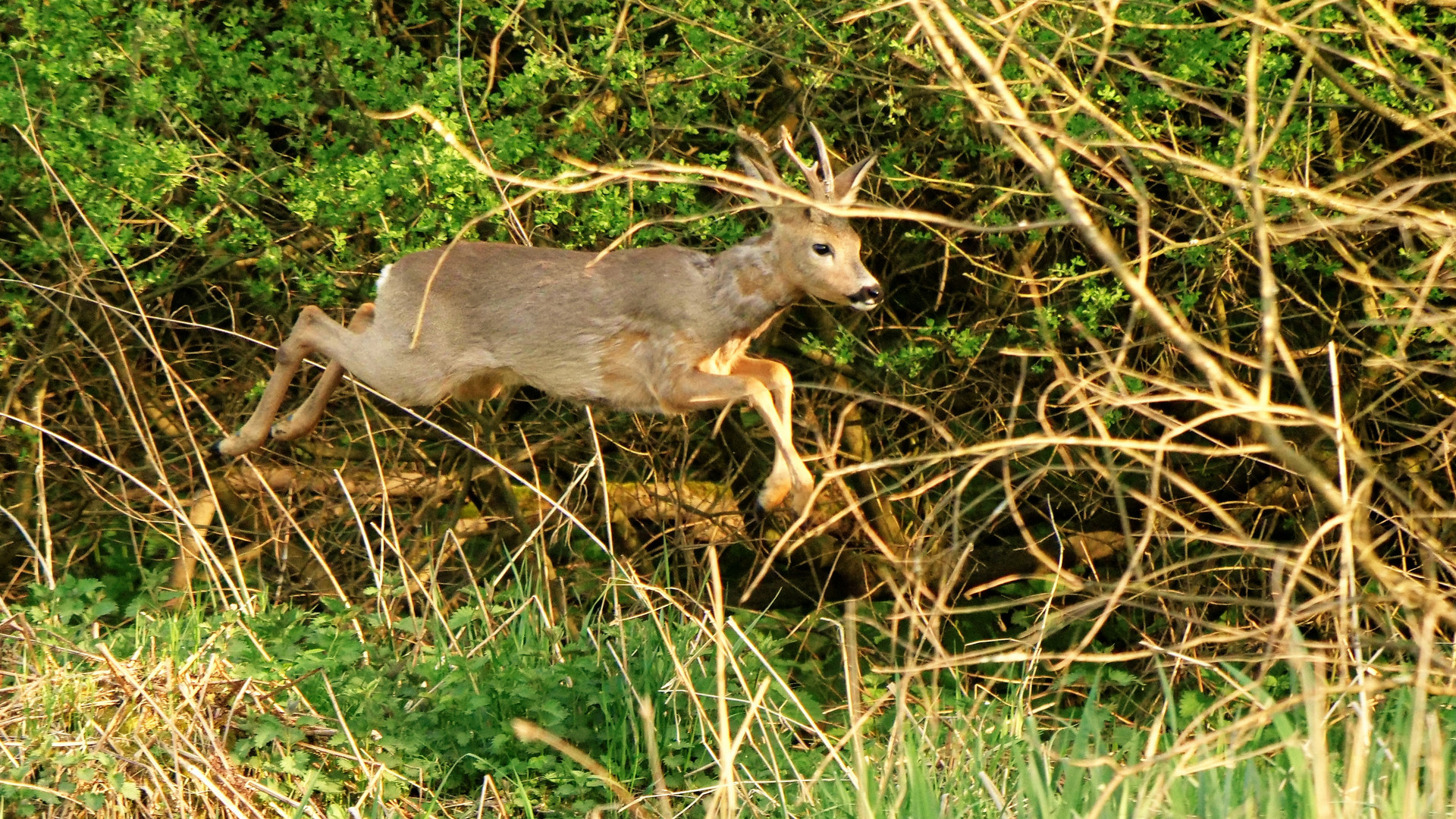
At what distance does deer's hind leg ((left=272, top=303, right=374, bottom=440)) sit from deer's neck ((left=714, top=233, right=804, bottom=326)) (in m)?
1.35

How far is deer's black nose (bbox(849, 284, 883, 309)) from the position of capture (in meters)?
5.14

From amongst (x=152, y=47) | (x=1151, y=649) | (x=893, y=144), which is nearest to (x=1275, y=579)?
(x=1151, y=649)

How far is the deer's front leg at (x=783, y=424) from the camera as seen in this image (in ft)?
16.3

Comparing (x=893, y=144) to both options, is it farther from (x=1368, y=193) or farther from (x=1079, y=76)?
(x=1368, y=193)

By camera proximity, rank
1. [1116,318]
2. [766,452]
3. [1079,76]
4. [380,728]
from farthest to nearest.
→ [766,452]
[1116,318]
[1079,76]
[380,728]

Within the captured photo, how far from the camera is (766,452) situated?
8.26 meters

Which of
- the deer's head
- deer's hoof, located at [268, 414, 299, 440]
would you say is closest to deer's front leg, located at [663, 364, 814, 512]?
the deer's head

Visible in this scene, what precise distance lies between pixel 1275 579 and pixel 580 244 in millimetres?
4281

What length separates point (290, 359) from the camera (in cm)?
614

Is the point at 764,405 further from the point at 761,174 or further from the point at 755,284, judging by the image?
the point at 761,174

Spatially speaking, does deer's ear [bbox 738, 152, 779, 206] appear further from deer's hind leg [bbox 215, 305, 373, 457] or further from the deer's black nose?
deer's hind leg [bbox 215, 305, 373, 457]

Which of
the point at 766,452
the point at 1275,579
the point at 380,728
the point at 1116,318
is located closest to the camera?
the point at 1275,579

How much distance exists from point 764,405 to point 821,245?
572 mm

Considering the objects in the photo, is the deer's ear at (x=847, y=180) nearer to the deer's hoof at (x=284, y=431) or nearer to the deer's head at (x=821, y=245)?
the deer's head at (x=821, y=245)
